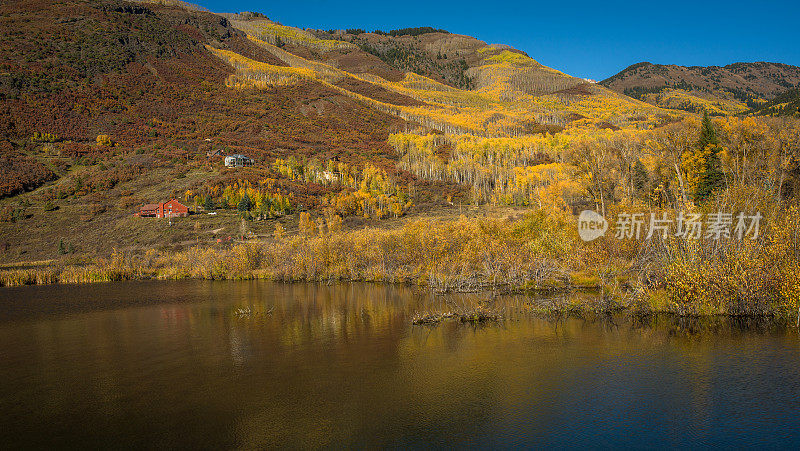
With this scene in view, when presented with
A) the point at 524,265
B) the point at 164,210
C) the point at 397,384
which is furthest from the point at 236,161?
the point at 397,384

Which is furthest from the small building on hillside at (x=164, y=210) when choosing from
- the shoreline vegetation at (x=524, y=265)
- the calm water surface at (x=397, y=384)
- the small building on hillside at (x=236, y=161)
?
the calm water surface at (x=397, y=384)

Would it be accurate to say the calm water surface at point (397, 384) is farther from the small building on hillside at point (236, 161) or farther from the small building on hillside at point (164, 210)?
the small building on hillside at point (236, 161)

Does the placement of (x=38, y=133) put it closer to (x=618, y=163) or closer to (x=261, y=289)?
(x=261, y=289)

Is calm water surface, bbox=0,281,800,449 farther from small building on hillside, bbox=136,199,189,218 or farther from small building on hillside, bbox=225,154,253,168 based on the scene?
small building on hillside, bbox=225,154,253,168

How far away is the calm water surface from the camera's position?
555 inches

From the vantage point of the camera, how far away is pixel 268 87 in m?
190

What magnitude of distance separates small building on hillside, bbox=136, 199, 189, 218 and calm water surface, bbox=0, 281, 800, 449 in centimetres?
5257

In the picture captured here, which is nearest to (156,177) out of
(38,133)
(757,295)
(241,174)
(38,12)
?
(241,174)

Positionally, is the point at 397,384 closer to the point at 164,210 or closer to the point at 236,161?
the point at 164,210

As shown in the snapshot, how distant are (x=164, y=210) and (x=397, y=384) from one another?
2929 inches

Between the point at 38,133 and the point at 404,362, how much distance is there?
133210 mm

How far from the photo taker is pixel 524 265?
4012 centimetres

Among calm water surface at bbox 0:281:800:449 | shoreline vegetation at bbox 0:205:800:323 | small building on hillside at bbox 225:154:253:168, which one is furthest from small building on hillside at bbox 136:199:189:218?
calm water surface at bbox 0:281:800:449

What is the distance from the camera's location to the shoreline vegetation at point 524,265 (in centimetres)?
2462
